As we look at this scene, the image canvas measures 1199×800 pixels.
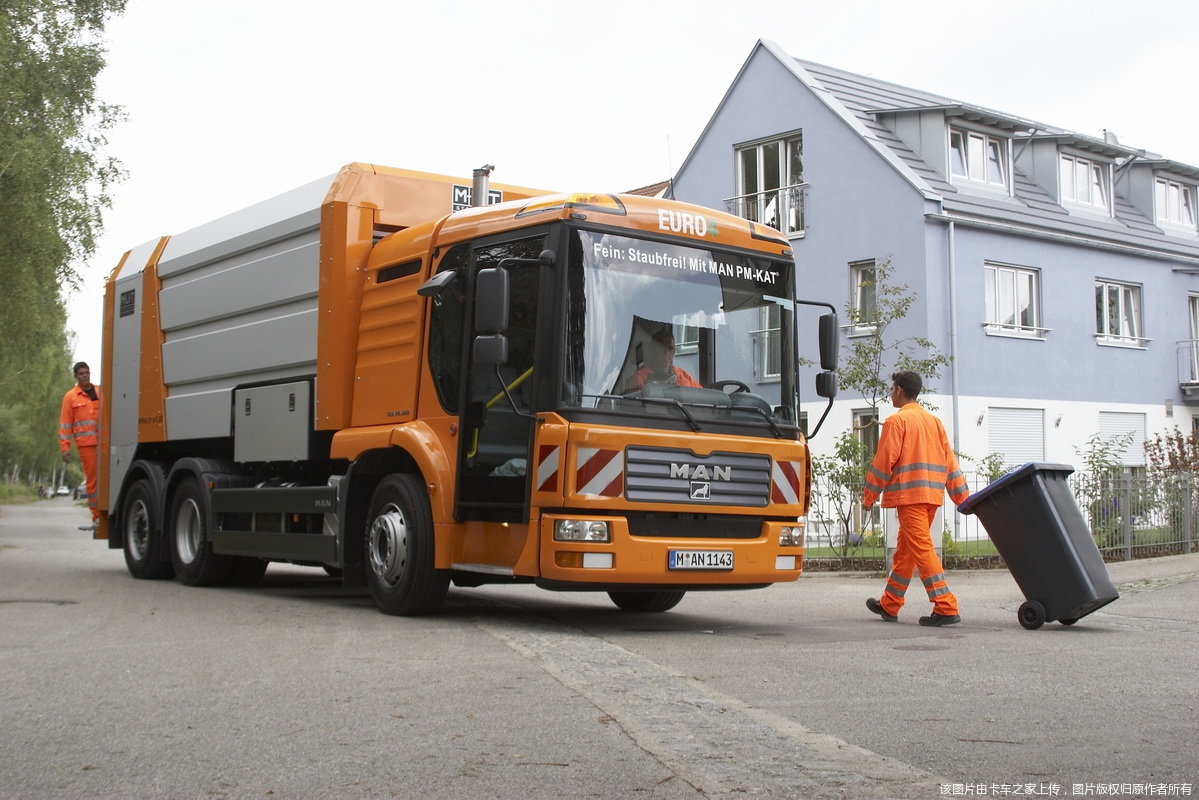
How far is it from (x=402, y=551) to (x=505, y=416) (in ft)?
4.51

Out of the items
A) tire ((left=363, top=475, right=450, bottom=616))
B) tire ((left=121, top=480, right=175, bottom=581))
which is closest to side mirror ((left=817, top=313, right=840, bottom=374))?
tire ((left=363, top=475, right=450, bottom=616))

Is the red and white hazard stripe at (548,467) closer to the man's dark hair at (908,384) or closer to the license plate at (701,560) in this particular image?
the license plate at (701,560)

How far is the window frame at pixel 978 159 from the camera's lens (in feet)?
96.8

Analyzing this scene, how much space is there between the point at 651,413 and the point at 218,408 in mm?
5307

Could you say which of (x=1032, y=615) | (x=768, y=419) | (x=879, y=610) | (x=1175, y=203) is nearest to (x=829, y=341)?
(x=768, y=419)

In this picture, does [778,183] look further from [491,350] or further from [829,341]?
[491,350]

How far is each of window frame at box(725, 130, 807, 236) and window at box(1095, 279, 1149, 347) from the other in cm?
695

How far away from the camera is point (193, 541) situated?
13109mm

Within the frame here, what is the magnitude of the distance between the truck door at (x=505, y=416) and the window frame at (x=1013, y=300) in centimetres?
2013

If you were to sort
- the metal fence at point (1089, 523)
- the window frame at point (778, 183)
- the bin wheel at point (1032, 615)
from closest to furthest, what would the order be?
1. the bin wheel at point (1032, 615)
2. the metal fence at point (1089, 523)
3. the window frame at point (778, 183)

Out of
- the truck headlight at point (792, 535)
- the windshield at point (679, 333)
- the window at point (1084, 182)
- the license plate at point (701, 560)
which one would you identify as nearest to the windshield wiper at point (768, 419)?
the windshield at point (679, 333)

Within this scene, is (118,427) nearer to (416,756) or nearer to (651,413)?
(651,413)

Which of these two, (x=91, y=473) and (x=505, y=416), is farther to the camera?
(x=91, y=473)

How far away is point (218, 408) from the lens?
41.5 ft
